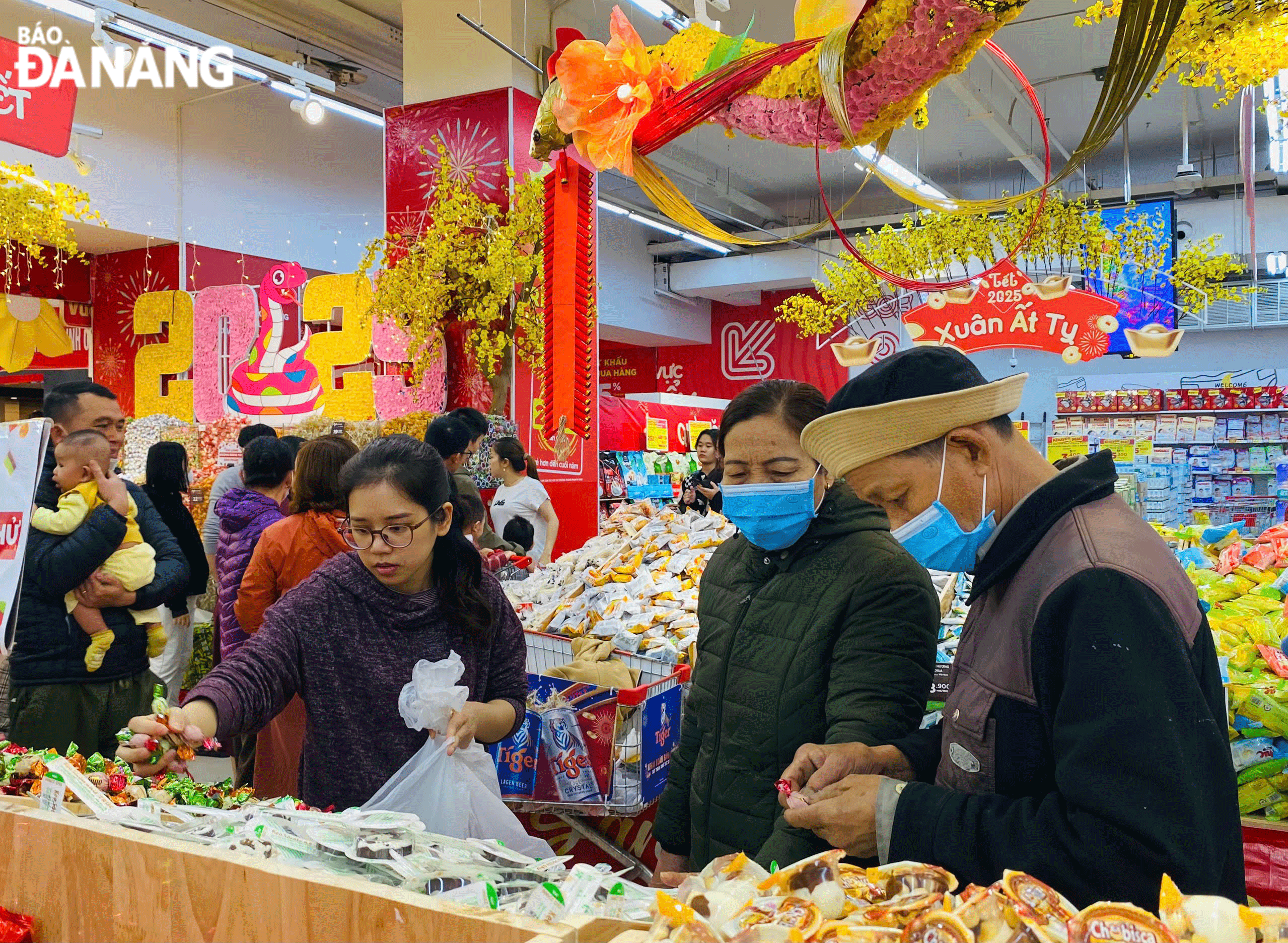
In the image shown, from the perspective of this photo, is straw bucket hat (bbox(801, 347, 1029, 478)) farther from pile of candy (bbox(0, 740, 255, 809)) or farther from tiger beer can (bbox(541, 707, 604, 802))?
tiger beer can (bbox(541, 707, 604, 802))

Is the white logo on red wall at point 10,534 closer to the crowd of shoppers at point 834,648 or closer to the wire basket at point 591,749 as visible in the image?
the crowd of shoppers at point 834,648

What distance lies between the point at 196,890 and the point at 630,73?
3346 millimetres

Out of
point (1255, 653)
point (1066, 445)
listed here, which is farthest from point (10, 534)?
point (1066, 445)

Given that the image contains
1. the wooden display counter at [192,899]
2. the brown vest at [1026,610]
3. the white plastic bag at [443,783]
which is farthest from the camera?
the white plastic bag at [443,783]

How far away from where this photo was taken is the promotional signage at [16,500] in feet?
7.61

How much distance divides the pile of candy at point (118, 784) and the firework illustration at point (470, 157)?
22.0 feet

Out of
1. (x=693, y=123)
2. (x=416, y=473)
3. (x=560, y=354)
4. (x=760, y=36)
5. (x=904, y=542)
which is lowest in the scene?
(x=904, y=542)

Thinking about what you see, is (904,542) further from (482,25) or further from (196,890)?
(482,25)

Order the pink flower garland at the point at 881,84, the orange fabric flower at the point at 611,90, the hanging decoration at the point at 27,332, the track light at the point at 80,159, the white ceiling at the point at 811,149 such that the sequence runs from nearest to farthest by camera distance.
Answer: the pink flower garland at the point at 881,84 → the orange fabric flower at the point at 611,90 → the track light at the point at 80,159 → the white ceiling at the point at 811,149 → the hanging decoration at the point at 27,332

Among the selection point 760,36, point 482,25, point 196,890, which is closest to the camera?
point 196,890

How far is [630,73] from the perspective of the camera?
3.78m

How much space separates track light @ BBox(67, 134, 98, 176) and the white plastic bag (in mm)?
7191

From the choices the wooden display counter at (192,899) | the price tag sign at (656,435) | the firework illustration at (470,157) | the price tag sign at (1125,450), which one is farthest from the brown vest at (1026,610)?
the price tag sign at (1125,450)

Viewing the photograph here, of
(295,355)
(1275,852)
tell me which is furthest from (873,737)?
(295,355)
